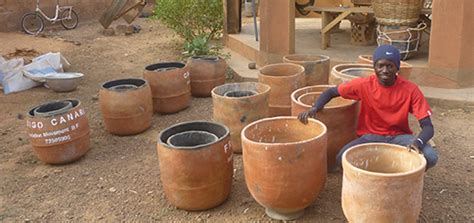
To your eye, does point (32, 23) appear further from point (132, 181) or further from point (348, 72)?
point (348, 72)

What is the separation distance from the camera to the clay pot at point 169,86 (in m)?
5.57

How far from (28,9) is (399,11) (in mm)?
9464

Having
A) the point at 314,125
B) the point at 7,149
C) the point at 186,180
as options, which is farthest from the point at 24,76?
the point at 314,125

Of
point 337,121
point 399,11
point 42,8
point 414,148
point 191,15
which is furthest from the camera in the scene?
point 42,8

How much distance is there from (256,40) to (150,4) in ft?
26.5

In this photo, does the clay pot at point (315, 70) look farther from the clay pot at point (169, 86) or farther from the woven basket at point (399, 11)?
the woven basket at point (399, 11)

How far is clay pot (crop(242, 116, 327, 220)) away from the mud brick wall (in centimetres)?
1013

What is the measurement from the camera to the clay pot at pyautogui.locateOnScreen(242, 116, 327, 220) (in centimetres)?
302

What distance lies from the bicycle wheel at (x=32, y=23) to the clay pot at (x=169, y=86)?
712 cm

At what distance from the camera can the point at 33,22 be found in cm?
1192

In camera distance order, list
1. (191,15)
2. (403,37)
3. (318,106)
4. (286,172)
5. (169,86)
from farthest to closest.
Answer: (191,15), (403,37), (169,86), (318,106), (286,172)

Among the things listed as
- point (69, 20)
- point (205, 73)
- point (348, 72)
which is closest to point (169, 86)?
point (205, 73)

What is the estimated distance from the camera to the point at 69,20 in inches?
507

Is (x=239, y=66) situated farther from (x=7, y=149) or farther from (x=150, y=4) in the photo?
(x=150, y=4)
